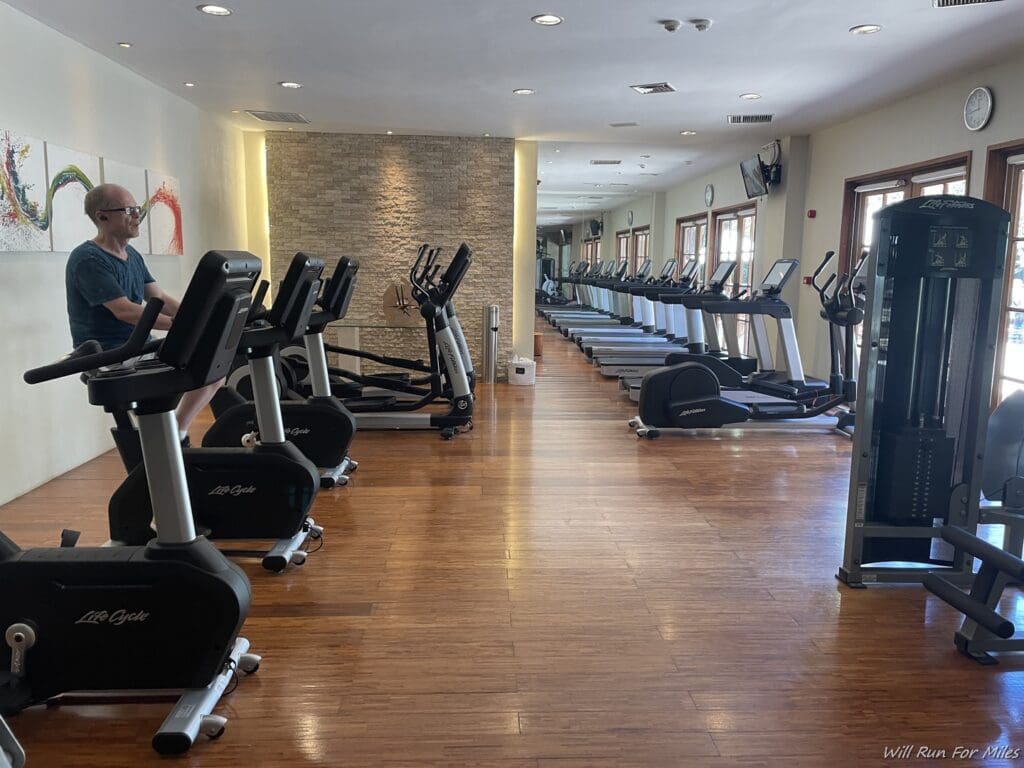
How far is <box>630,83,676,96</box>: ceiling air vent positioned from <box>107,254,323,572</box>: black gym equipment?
3518mm

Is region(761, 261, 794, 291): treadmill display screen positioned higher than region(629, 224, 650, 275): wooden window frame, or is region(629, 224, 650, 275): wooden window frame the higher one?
region(629, 224, 650, 275): wooden window frame

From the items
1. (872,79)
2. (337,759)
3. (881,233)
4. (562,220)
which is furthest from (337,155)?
(562,220)

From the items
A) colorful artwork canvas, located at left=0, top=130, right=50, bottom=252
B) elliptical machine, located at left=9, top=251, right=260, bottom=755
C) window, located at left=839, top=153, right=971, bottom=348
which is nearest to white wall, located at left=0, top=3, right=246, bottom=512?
colorful artwork canvas, located at left=0, top=130, right=50, bottom=252

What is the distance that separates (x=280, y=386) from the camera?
5.16 metres

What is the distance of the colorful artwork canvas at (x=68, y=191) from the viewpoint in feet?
13.7

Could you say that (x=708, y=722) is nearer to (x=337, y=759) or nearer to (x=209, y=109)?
(x=337, y=759)

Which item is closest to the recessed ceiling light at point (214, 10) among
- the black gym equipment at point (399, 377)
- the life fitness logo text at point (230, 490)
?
the black gym equipment at point (399, 377)

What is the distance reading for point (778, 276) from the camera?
6.22m

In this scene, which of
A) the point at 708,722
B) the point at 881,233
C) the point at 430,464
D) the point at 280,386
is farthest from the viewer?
the point at 280,386

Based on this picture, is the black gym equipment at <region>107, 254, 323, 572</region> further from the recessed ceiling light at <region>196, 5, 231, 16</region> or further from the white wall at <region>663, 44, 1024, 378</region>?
the white wall at <region>663, 44, 1024, 378</region>

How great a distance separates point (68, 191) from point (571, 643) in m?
3.90

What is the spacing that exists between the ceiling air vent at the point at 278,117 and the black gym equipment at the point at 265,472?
14.5 ft

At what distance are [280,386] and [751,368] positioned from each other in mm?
4205

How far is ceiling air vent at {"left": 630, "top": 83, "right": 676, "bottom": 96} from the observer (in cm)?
552
